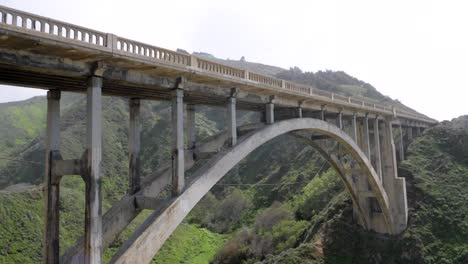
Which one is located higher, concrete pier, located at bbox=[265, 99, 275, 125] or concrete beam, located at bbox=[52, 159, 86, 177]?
concrete pier, located at bbox=[265, 99, 275, 125]

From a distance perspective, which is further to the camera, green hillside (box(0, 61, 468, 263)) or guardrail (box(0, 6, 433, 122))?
green hillside (box(0, 61, 468, 263))

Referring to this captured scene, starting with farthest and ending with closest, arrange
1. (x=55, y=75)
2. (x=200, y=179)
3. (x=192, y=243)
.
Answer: (x=192, y=243) < (x=200, y=179) < (x=55, y=75)

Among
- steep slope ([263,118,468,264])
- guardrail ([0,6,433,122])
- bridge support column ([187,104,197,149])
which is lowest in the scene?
steep slope ([263,118,468,264])

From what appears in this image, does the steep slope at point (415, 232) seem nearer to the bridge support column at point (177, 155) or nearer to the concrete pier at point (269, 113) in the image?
the concrete pier at point (269, 113)

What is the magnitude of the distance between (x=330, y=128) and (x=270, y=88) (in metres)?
6.26

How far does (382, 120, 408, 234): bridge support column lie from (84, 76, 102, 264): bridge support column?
2445 cm

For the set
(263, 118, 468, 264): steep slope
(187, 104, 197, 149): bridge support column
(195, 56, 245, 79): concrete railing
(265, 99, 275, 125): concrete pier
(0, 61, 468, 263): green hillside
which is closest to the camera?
(195, 56, 245, 79): concrete railing

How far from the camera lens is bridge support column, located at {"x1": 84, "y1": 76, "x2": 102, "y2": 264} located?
26.0 feet

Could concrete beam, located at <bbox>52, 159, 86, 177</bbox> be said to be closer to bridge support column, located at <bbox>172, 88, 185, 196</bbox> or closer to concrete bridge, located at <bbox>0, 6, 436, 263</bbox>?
concrete bridge, located at <bbox>0, 6, 436, 263</bbox>

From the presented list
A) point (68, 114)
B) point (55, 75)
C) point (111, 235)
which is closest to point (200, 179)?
point (111, 235)

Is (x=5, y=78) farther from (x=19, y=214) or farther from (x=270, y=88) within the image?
(x=19, y=214)

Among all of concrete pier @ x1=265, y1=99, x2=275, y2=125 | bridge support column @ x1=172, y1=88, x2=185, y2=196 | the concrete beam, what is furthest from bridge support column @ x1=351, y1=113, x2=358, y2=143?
the concrete beam

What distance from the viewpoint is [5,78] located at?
9.05m

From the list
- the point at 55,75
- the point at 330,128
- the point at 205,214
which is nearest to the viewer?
the point at 55,75
